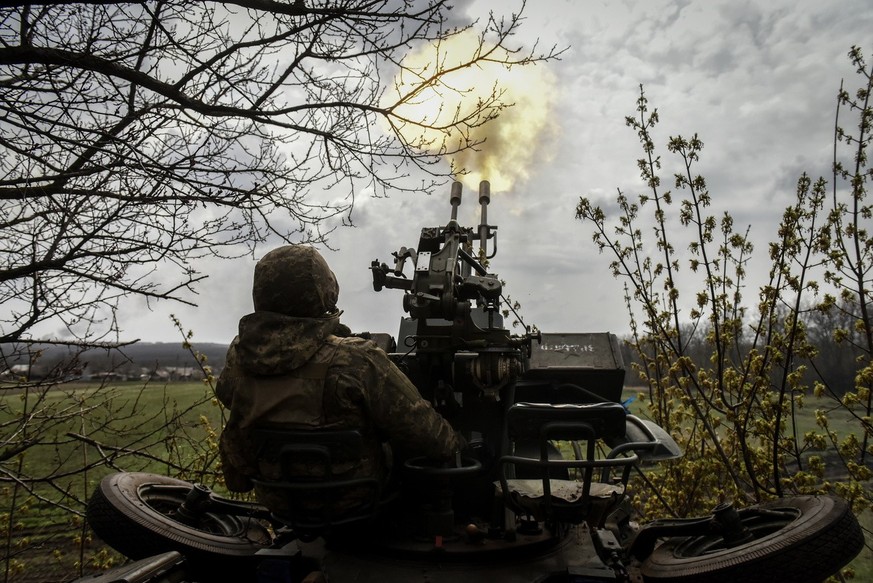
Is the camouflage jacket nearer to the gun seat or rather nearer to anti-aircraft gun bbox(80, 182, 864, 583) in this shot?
anti-aircraft gun bbox(80, 182, 864, 583)

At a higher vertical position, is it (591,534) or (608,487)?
(608,487)

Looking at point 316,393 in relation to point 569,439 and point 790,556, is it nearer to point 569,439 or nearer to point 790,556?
point 569,439

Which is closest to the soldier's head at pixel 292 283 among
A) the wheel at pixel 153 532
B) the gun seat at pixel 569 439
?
the gun seat at pixel 569 439

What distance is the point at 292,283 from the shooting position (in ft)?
10.4

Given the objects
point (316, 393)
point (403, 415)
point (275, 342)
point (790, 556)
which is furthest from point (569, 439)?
point (275, 342)

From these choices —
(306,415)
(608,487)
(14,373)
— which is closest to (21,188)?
(14,373)

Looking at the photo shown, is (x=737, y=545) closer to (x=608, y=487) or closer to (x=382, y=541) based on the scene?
(x=608, y=487)

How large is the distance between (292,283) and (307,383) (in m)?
0.56

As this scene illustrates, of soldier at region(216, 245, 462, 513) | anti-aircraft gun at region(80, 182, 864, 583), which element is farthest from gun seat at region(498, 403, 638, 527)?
soldier at region(216, 245, 462, 513)

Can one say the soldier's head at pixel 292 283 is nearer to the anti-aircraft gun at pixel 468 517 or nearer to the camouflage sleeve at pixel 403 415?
the camouflage sleeve at pixel 403 415

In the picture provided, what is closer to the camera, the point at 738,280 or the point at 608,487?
the point at 608,487

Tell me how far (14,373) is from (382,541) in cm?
353

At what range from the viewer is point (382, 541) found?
343cm

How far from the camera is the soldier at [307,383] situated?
3018 millimetres
